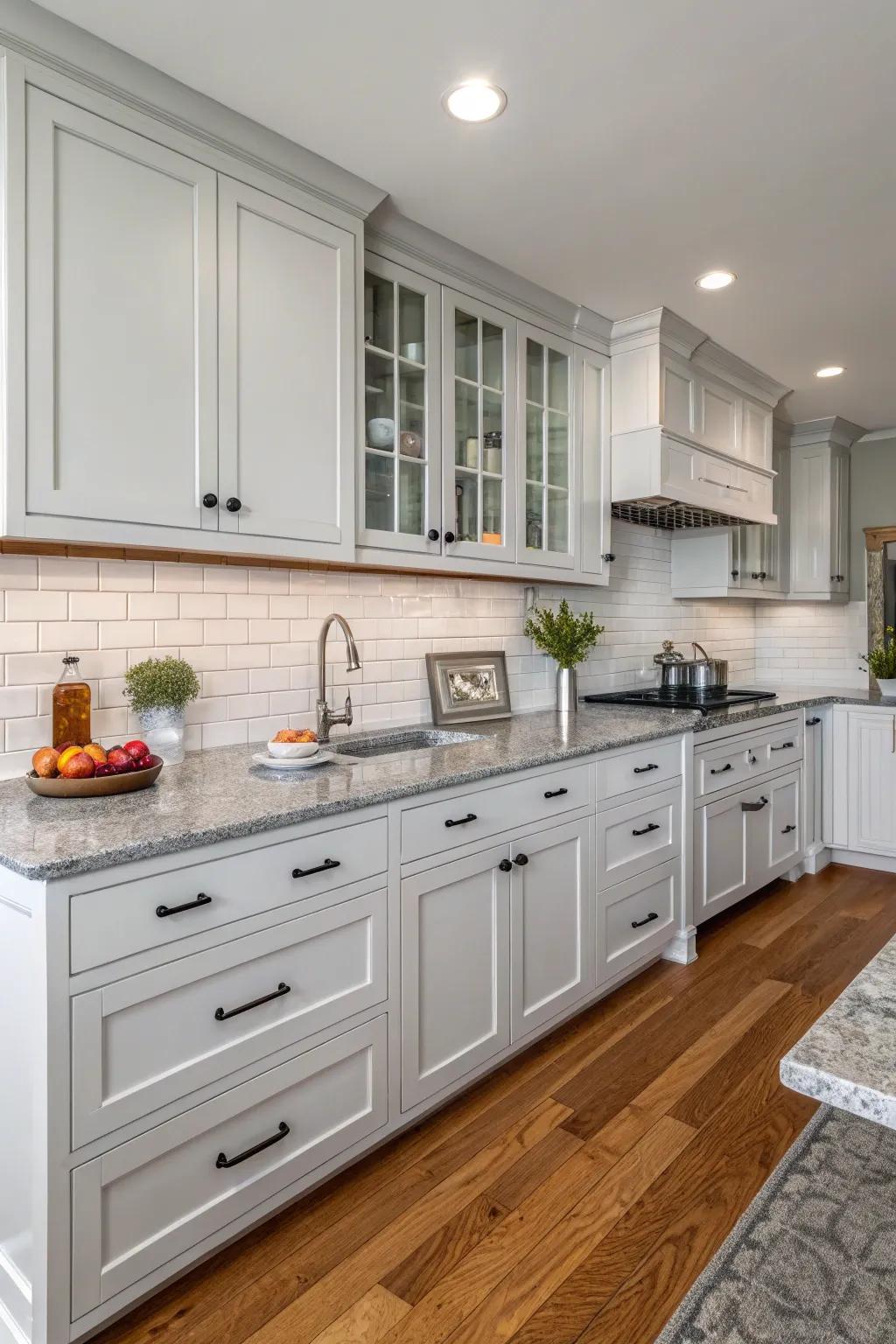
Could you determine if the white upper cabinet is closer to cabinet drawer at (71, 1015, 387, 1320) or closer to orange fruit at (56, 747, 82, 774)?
cabinet drawer at (71, 1015, 387, 1320)

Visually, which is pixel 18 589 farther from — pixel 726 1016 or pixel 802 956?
pixel 802 956

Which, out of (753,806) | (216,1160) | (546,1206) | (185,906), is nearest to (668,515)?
(753,806)

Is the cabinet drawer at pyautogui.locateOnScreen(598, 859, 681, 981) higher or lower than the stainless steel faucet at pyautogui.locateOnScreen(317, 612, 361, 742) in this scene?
lower

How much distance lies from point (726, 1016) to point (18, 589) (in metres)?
2.47

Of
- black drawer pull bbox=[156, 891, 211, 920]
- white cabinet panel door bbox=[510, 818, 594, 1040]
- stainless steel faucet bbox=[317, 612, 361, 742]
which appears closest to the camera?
black drawer pull bbox=[156, 891, 211, 920]

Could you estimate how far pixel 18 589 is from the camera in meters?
1.89

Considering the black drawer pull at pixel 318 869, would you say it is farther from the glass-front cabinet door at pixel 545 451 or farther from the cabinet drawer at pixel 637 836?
the glass-front cabinet door at pixel 545 451

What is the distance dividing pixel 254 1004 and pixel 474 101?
211 cm

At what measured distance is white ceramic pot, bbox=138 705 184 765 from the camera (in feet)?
6.74

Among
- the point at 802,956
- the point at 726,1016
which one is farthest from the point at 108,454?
the point at 802,956

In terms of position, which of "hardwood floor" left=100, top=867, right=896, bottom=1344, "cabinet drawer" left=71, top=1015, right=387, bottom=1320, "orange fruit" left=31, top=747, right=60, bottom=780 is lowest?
"hardwood floor" left=100, top=867, right=896, bottom=1344

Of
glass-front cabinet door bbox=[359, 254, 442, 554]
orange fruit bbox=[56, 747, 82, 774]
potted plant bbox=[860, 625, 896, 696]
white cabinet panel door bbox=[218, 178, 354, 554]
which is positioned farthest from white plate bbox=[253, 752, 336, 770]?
potted plant bbox=[860, 625, 896, 696]

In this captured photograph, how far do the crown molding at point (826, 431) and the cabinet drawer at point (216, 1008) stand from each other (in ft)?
14.2

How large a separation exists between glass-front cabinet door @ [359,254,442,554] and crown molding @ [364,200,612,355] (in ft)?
0.19
